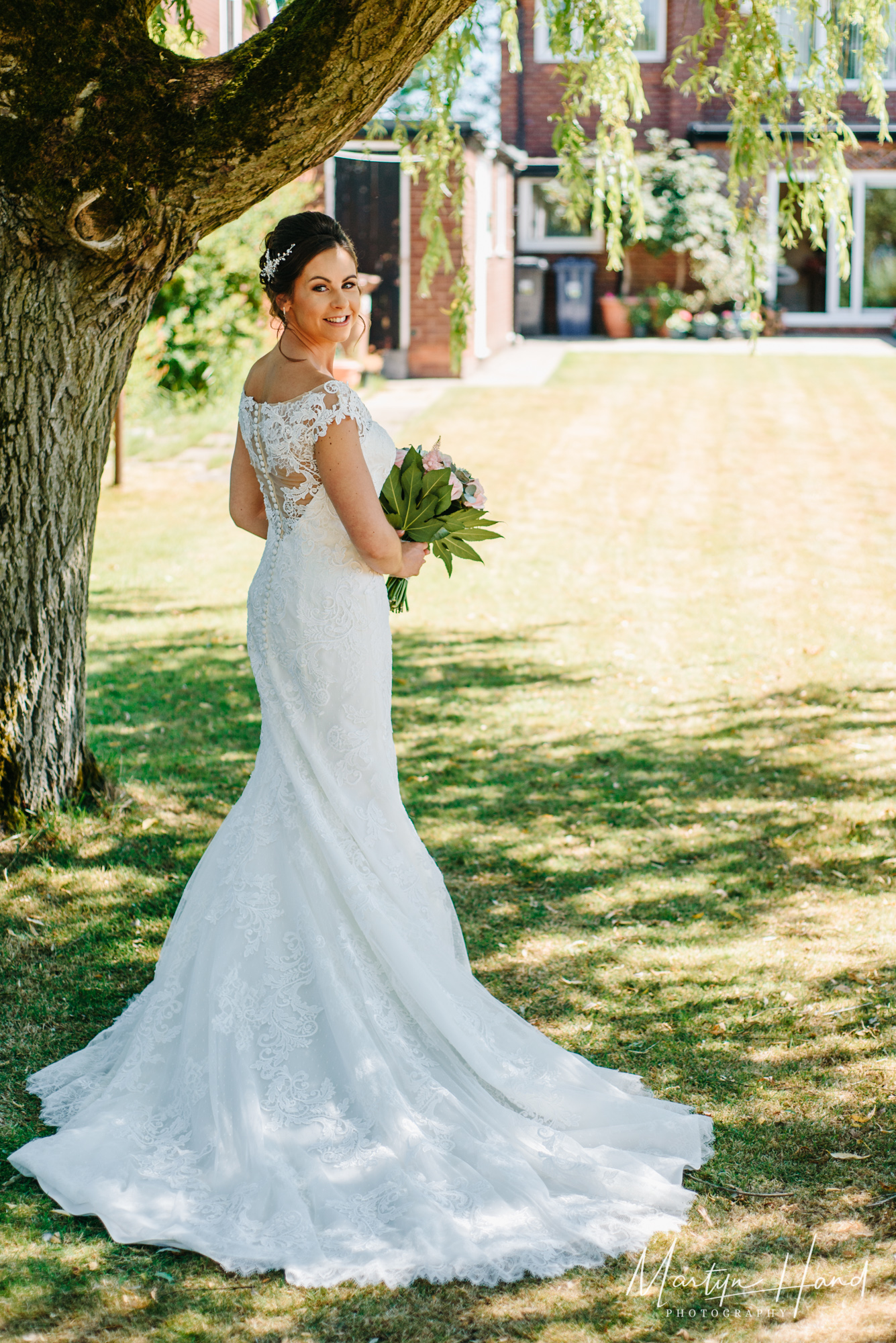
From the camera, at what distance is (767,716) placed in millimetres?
7168

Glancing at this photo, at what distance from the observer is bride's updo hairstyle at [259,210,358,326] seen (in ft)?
10.9

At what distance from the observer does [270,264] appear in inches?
132

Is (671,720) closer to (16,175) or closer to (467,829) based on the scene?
(467,829)

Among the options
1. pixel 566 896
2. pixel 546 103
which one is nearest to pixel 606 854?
pixel 566 896

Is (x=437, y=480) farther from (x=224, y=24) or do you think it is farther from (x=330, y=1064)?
(x=224, y=24)

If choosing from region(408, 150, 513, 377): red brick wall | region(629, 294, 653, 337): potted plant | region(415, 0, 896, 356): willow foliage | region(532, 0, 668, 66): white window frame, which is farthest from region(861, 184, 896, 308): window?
region(415, 0, 896, 356): willow foliage

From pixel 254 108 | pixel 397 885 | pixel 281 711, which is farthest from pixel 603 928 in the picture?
pixel 254 108

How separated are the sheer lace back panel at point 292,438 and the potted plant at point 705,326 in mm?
22774

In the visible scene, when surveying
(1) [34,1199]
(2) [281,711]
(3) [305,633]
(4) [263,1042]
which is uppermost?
(3) [305,633]

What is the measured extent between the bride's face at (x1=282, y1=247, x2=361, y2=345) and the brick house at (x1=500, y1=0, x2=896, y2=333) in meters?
23.6

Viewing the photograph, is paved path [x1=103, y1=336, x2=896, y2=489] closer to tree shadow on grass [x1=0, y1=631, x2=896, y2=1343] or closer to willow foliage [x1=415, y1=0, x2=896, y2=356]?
tree shadow on grass [x1=0, y1=631, x2=896, y2=1343]

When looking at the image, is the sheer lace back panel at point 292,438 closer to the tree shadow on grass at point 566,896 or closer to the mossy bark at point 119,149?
the mossy bark at point 119,149

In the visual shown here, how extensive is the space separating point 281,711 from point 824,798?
11.2 feet

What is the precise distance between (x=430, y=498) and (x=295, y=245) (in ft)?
2.49
